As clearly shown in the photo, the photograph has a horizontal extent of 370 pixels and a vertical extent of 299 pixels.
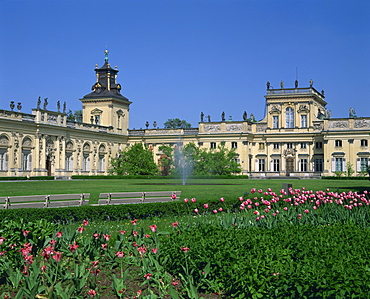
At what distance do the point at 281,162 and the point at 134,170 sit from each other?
2085 centimetres

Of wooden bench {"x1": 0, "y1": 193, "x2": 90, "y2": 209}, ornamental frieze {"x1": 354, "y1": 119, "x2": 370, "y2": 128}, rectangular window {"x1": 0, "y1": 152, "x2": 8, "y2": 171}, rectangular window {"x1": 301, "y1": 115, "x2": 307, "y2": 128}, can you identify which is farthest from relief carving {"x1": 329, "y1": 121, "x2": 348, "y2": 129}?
wooden bench {"x1": 0, "y1": 193, "x2": 90, "y2": 209}

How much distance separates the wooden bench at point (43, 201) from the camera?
15.8 m

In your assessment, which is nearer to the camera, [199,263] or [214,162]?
[199,263]

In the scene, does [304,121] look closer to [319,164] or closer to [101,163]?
[319,164]

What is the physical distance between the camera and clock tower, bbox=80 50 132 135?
71562mm

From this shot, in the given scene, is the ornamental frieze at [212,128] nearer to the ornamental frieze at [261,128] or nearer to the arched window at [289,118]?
the ornamental frieze at [261,128]

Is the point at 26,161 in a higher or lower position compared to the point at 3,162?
higher

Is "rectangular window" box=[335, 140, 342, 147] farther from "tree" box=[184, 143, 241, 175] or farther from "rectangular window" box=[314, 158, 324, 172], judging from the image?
"tree" box=[184, 143, 241, 175]

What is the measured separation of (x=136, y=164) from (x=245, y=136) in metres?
16.2

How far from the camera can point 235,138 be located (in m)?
71.3

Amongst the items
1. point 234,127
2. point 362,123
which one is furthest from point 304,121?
point 234,127

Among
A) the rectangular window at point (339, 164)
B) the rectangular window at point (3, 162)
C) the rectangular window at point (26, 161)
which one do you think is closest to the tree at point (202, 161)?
the rectangular window at point (339, 164)

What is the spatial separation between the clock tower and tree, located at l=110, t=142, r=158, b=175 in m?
A: 6.97

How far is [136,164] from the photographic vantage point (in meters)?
66.1
